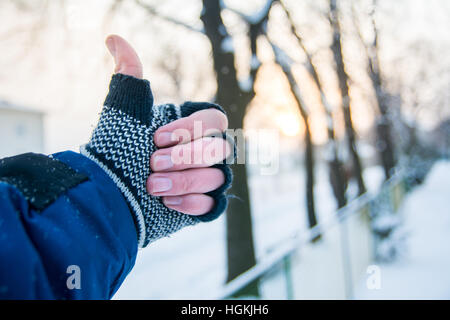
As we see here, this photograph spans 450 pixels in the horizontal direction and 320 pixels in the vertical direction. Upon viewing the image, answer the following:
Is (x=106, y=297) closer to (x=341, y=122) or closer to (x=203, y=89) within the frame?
(x=203, y=89)

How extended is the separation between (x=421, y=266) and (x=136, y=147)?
4352 millimetres

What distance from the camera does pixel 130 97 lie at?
85cm

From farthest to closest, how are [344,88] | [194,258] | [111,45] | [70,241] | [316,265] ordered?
[194,258] < [344,88] < [316,265] < [111,45] < [70,241]

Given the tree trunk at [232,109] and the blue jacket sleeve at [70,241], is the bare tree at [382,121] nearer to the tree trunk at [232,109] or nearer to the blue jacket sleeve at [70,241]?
the tree trunk at [232,109]

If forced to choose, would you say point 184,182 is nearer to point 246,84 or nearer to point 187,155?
point 187,155

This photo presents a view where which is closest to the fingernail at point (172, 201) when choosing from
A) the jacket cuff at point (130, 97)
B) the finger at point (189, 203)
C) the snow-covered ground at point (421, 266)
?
the finger at point (189, 203)

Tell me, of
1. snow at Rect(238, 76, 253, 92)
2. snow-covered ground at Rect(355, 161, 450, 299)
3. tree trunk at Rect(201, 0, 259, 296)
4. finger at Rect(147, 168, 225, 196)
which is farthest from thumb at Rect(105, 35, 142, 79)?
snow at Rect(238, 76, 253, 92)

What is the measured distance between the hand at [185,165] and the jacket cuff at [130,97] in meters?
0.04

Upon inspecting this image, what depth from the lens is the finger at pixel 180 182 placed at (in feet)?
2.61

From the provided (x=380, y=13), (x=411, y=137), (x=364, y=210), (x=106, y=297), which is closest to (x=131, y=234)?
(x=106, y=297)

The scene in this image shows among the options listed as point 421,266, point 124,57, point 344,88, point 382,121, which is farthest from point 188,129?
point 382,121

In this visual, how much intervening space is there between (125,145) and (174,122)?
0.15 meters

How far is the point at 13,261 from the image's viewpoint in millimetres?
519

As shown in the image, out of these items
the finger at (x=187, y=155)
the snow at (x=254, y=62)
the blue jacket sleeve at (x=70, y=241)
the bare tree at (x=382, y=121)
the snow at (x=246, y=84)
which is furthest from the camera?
the bare tree at (x=382, y=121)
